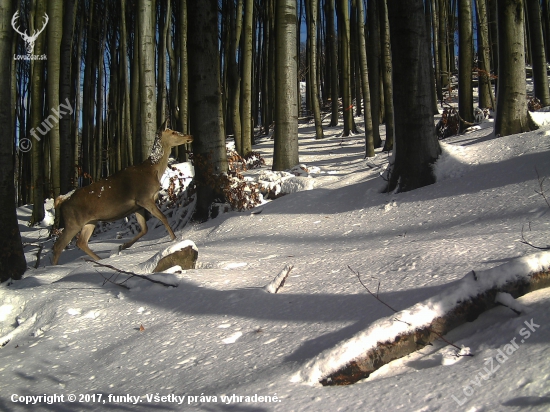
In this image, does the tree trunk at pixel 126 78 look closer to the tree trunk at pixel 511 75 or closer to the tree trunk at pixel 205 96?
the tree trunk at pixel 205 96

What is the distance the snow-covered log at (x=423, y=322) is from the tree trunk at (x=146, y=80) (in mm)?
9678

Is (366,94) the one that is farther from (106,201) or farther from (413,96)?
(106,201)

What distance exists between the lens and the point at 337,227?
620cm

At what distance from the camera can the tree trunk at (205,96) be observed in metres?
8.35

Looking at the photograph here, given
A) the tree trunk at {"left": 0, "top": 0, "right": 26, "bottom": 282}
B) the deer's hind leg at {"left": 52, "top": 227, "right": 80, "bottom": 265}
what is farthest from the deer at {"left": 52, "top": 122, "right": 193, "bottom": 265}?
the tree trunk at {"left": 0, "top": 0, "right": 26, "bottom": 282}

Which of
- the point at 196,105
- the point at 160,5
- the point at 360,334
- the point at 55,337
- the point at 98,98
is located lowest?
the point at 55,337

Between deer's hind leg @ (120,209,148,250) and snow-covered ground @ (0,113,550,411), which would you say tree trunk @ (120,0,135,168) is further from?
snow-covered ground @ (0,113,550,411)

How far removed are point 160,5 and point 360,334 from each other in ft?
71.5

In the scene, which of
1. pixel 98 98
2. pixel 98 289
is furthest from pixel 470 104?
pixel 98 98

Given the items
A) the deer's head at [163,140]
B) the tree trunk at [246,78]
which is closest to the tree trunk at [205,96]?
the deer's head at [163,140]

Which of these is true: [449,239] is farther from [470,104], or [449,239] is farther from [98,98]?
[98,98]

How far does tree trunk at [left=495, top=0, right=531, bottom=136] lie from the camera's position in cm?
767

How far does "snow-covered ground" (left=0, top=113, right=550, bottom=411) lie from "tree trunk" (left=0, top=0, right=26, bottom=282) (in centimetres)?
30

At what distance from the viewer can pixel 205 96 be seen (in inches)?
329
